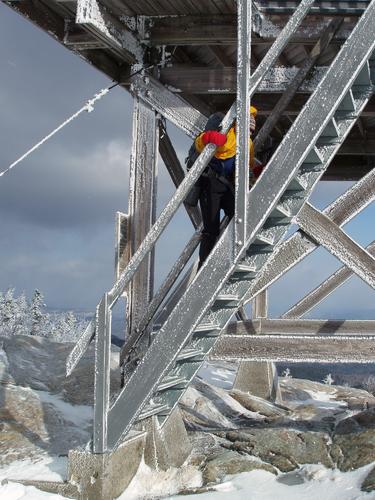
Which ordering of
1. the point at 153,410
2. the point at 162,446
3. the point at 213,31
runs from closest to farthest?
1. the point at 153,410
2. the point at 162,446
3. the point at 213,31

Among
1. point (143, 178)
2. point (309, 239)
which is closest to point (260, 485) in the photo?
point (309, 239)

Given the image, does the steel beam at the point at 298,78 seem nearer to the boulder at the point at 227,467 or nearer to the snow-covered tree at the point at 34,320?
the boulder at the point at 227,467

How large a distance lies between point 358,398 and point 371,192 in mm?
8098

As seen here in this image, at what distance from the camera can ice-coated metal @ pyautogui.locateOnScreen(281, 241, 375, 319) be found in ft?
34.2

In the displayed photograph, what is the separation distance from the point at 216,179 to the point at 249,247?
2.51 feet

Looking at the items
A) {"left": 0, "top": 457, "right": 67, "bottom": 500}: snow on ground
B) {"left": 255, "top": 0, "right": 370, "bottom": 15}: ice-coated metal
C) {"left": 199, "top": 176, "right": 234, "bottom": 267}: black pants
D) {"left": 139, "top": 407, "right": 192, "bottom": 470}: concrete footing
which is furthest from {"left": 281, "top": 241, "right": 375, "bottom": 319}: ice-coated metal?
{"left": 0, "top": 457, "right": 67, "bottom": 500}: snow on ground

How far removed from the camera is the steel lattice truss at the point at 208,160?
520 centimetres

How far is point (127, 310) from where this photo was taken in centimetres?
707

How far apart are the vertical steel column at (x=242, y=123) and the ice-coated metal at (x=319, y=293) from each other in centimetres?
570

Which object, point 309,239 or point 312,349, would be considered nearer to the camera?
point 309,239

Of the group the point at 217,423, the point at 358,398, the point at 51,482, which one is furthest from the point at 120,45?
the point at 358,398

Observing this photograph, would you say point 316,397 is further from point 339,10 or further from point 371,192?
point 339,10

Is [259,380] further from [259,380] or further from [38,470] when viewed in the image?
[38,470]

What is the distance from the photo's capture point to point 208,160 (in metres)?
5.32
